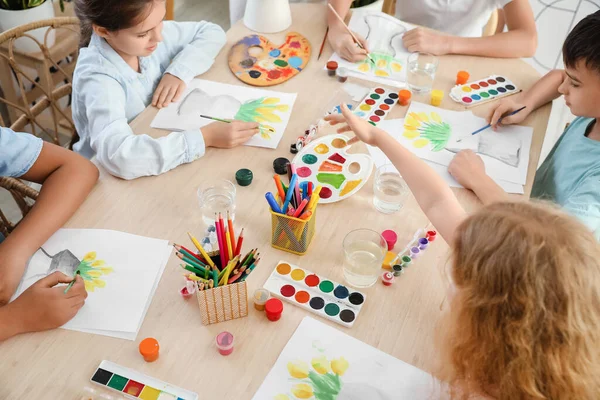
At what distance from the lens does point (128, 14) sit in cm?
122

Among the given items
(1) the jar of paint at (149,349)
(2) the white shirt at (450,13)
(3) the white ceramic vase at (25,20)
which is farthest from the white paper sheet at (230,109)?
(3) the white ceramic vase at (25,20)

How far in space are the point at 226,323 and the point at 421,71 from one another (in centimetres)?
94

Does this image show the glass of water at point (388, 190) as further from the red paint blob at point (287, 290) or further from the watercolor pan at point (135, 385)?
the watercolor pan at point (135, 385)

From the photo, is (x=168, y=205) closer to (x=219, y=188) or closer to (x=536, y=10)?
(x=219, y=188)

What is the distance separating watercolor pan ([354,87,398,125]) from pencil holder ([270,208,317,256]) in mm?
429

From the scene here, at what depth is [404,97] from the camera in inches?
54.8

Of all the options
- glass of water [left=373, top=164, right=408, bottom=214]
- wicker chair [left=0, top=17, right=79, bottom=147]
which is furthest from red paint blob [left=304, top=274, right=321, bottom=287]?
wicker chair [left=0, top=17, right=79, bottom=147]

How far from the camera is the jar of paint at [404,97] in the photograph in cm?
139

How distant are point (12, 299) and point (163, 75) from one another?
738 millimetres

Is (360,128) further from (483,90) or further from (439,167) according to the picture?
(483,90)

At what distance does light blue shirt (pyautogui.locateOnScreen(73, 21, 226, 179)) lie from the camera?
1.18 metres

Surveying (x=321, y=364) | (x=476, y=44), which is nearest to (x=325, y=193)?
(x=321, y=364)

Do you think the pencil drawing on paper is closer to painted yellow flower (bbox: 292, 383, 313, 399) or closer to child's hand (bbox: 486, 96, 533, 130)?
child's hand (bbox: 486, 96, 533, 130)

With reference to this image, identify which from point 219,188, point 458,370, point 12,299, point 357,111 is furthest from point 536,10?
point 12,299
